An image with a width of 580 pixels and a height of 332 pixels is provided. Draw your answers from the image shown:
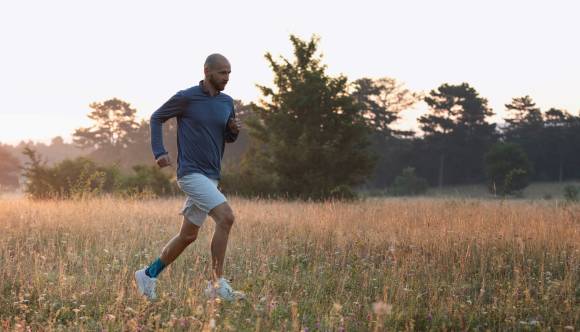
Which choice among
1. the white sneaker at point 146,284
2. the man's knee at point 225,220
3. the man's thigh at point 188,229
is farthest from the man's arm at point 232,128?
the white sneaker at point 146,284

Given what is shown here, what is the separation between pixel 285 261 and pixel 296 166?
46.8 feet

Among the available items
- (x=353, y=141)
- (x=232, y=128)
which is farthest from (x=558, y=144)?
(x=232, y=128)

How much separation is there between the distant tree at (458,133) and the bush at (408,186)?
28.5ft

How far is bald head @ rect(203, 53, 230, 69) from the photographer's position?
17.6 feet

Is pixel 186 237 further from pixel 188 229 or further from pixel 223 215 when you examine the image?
pixel 223 215

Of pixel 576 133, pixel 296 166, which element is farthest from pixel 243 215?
pixel 576 133

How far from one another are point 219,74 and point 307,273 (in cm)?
281

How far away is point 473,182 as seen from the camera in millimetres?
58406

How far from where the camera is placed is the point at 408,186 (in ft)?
158

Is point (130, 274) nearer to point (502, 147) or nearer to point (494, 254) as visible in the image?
point (494, 254)

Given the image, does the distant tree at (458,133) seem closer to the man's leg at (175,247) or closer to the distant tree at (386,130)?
the distant tree at (386,130)

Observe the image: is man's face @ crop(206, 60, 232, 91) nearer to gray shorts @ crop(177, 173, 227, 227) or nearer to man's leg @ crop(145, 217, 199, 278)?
gray shorts @ crop(177, 173, 227, 227)

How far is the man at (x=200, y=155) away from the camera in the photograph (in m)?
5.29

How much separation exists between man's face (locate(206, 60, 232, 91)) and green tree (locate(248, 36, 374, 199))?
15.5m
